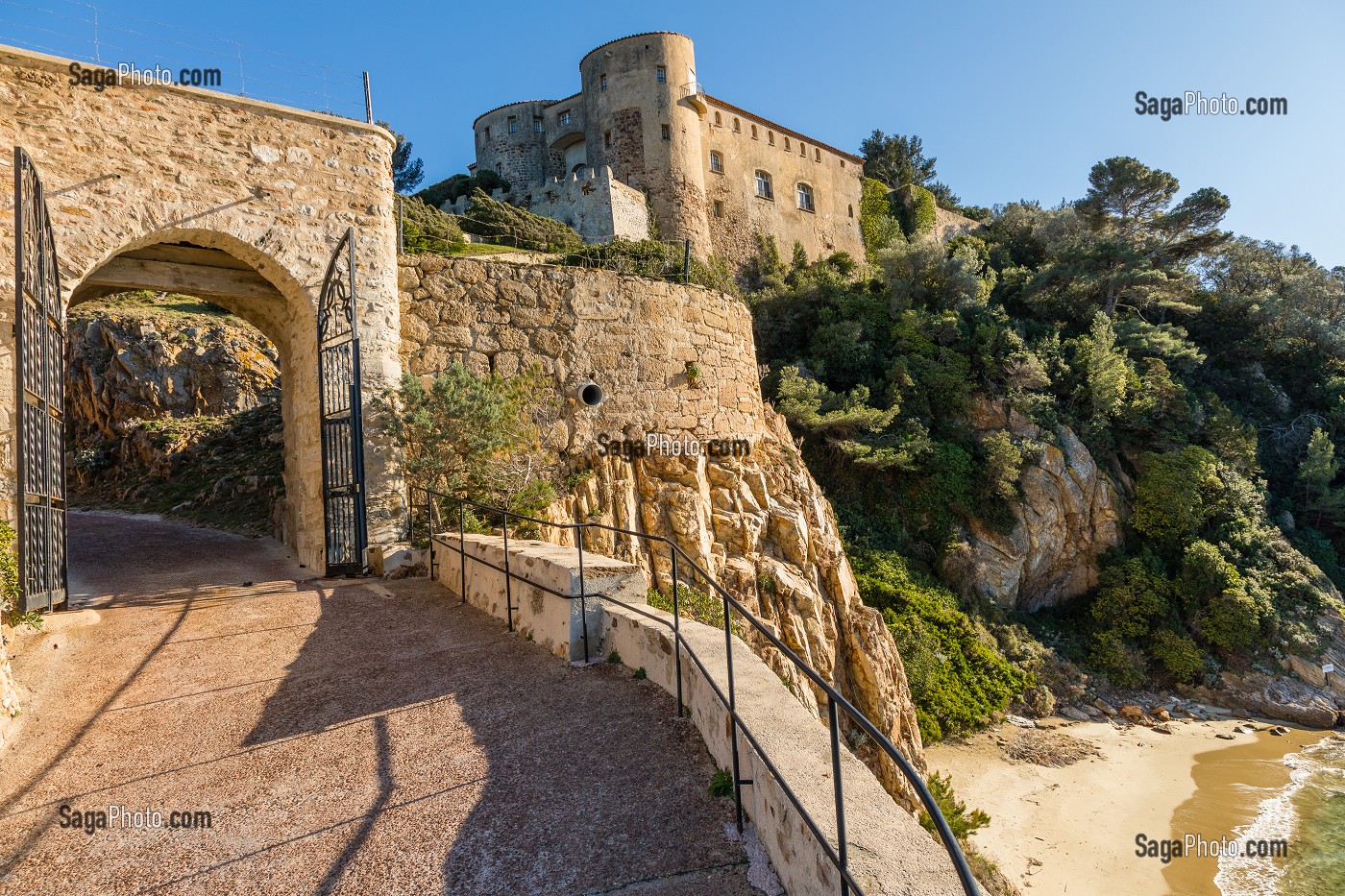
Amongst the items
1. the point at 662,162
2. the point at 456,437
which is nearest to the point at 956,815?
the point at 456,437

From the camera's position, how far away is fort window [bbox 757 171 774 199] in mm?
34250

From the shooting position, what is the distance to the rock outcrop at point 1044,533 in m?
17.5

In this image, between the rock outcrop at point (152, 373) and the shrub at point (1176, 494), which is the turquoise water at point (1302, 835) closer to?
the shrub at point (1176, 494)

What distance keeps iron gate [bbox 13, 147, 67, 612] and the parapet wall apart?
22.2 m

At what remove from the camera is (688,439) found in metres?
11.0

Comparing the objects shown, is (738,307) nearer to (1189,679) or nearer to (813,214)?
(1189,679)

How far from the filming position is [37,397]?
5.96m

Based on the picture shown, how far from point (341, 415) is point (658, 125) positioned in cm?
2614

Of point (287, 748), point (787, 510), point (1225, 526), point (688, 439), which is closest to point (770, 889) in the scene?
point (287, 748)

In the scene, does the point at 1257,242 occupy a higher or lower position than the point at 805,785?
higher

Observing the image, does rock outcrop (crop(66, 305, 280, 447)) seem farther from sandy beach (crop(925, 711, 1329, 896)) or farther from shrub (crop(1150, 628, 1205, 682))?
shrub (crop(1150, 628, 1205, 682))

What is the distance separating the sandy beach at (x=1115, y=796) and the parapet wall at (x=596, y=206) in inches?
840

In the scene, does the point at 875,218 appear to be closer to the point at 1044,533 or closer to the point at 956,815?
the point at 1044,533

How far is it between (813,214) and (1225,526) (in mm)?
23286
